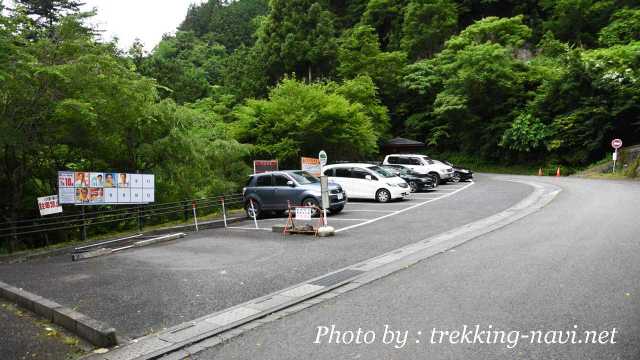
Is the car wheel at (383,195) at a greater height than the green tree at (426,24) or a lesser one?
lesser

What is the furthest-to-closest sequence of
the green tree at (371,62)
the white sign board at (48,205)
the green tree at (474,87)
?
the green tree at (371,62), the green tree at (474,87), the white sign board at (48,205)

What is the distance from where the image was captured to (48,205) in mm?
12367

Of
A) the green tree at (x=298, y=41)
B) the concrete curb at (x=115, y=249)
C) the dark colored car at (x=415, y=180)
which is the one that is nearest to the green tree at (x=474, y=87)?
the green tree at (x=298, y=41)

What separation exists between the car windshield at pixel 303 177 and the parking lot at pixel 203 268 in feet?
7.66

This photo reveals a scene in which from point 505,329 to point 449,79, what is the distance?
38.7m

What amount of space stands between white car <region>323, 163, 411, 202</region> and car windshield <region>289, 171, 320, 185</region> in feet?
7.85

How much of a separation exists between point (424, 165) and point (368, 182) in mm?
8186

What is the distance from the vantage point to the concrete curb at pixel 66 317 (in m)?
5.21

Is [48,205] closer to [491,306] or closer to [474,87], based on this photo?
[491,306]

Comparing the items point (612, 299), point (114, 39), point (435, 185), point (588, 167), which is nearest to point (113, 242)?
point (114, 39)

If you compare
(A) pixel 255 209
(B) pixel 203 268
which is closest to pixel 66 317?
(B) pixel 203 268

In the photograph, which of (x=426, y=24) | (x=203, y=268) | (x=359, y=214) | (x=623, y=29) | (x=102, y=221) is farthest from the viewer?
(x=426, y=24)

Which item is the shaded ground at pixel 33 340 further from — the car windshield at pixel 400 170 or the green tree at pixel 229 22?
the green tree at pixel 229 22

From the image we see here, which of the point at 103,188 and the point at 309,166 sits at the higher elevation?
the point at 309,166
